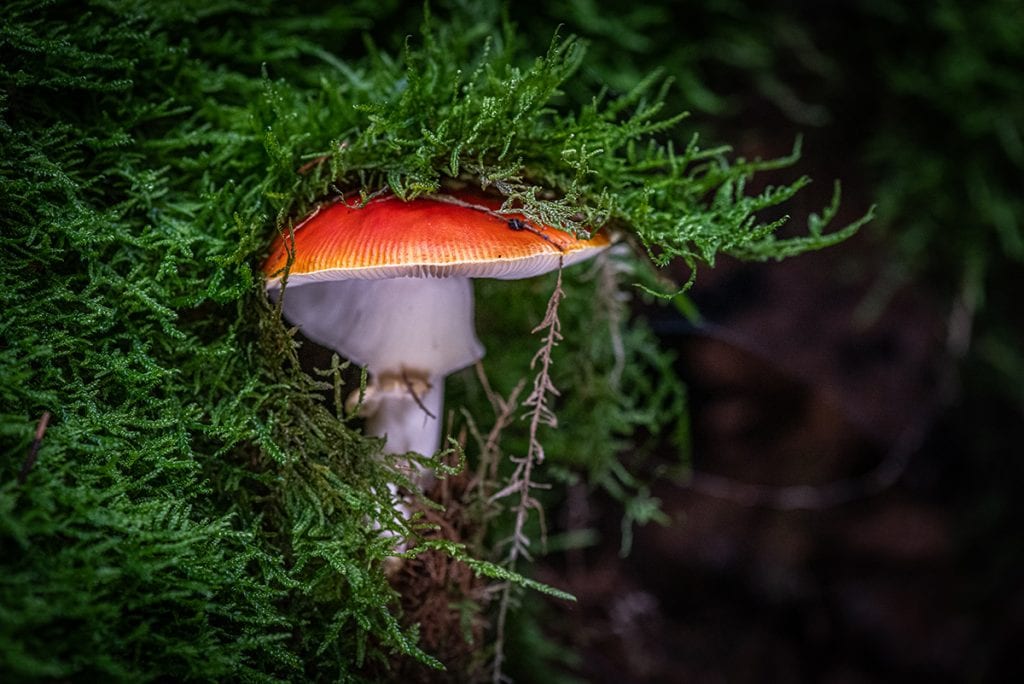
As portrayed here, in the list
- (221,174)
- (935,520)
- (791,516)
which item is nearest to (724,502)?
(791,516)

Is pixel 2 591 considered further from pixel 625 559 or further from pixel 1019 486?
pixel 1019 486

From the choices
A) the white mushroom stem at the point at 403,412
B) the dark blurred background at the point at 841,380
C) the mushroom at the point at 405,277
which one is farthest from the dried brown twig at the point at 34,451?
the dark blurred background at the point at 841,380

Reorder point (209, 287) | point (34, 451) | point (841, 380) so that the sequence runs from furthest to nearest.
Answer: point (841, 380) → point (209, 287) → point (34, 451)

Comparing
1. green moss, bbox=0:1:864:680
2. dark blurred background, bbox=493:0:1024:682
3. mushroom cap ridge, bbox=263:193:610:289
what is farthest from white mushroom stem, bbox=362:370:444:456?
dark blurred background, bbox=493:0:1024:682

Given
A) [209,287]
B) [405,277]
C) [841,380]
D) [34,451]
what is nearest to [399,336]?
[405,277]

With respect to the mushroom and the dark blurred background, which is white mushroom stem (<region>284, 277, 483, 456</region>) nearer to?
the mushroom

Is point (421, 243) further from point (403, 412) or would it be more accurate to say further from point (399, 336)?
point (403, 412)
